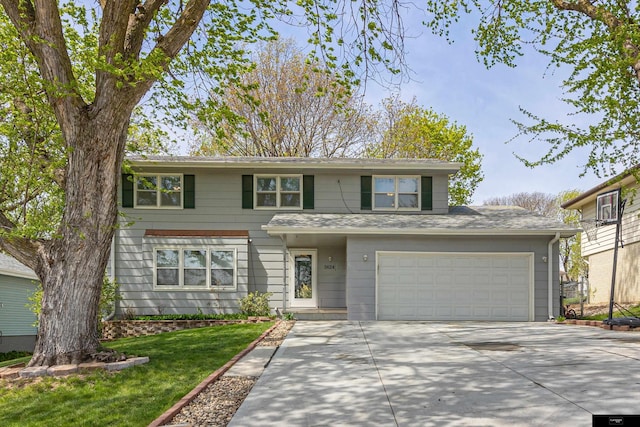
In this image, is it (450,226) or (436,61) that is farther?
(450,226)

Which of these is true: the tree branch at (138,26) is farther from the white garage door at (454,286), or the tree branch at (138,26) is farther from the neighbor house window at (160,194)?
the white garage door at (454,286)

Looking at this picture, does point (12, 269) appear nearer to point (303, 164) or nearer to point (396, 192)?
point (303, 164)

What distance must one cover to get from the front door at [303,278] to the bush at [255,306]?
1403 mm

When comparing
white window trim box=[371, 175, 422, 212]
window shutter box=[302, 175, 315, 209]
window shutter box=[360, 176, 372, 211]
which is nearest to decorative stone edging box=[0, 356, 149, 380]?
window shutter box=[302, 175, 315, 209]

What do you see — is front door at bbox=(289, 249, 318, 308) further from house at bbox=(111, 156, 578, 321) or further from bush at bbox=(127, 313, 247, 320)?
bush at bbox=(127, 313, 247, 320)

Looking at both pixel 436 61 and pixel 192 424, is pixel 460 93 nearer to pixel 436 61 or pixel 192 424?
pixel 436 61

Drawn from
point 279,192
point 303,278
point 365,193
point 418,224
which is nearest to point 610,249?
point 418,224

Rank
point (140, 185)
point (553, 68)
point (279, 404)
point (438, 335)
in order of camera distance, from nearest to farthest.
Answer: point (279, 404) → point (438, 335) → point (553, 68) → point (140, 185)

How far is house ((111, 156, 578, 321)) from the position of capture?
50.8ft

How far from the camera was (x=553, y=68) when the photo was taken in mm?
13031

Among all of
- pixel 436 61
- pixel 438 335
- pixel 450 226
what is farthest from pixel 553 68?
pixel 438 335

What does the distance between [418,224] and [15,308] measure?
15.9 m

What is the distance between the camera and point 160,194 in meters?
17.4

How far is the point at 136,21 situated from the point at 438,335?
27.3 ft
